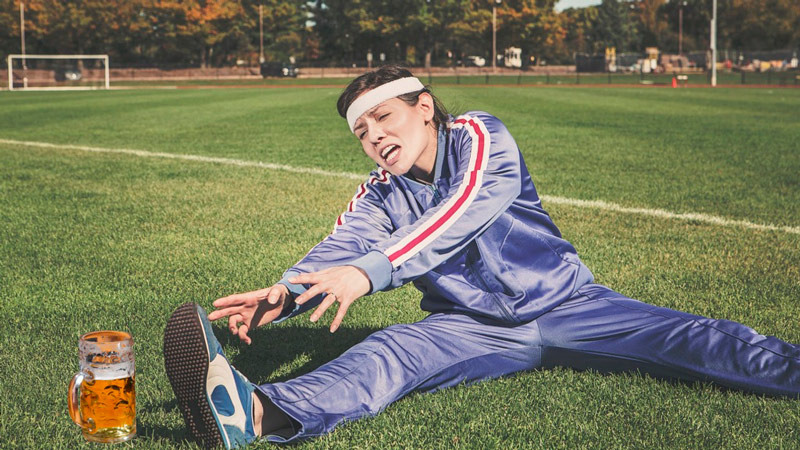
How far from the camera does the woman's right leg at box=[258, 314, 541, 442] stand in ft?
8.77

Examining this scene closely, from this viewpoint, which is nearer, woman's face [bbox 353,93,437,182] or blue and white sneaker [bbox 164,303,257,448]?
blue and white sneaker [bbox 164,303,257,448]

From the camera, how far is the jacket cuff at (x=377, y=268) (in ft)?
8.38

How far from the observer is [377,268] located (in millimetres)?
2580

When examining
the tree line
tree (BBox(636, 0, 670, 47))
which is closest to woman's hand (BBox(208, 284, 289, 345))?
the tree line

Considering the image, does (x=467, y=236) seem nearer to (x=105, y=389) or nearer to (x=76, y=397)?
(x=105, y=389)

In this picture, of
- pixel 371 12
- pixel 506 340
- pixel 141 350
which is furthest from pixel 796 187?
pixel 371 12

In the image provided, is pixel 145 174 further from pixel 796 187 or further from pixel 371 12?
pixel 371 12

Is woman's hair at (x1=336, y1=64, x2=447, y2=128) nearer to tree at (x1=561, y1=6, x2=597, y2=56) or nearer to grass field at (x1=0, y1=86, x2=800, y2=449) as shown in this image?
grass field at (x1=0, y1=86, x2=800, y2=449)

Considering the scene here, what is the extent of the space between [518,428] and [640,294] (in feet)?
6.77

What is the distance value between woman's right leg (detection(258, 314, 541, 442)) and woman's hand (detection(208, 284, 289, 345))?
0.77ft

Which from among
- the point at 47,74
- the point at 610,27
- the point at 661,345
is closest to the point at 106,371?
the point at 661,345

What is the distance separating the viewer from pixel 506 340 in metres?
3.18

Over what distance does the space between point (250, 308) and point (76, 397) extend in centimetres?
62

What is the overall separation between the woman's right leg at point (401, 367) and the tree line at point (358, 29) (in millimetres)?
72273
